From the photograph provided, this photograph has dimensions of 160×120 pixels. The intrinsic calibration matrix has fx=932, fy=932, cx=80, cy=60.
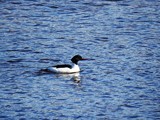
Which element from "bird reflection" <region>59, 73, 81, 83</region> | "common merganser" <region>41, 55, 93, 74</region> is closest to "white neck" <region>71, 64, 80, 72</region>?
"common merganser" <region>41, 55, 93, 74</region>

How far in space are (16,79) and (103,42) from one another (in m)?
6.65

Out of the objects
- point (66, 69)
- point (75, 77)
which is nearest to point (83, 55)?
point (66, 69)

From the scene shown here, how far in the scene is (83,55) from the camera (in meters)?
39.0

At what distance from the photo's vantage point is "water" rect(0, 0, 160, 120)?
31.8 m

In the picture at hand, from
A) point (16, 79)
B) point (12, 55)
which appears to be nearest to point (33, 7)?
point (12, 55)

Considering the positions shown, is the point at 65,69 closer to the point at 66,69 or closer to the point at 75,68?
the point at 66,69

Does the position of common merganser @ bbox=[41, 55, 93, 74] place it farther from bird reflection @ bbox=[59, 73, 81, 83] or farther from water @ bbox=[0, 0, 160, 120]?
water @ bbox=[0, 0, 160, 120]

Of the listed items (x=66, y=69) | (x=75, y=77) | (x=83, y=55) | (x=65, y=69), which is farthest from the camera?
(x=83, y=55)

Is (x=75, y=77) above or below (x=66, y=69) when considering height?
below

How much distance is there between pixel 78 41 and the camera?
40.7 metres

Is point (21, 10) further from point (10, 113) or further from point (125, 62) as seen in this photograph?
→ point (10, 113)

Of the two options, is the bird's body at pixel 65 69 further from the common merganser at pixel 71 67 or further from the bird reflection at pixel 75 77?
the bird reflection at pixel 75 77

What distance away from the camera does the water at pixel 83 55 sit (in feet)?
104

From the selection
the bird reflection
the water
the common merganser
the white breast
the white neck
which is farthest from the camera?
the white neck
